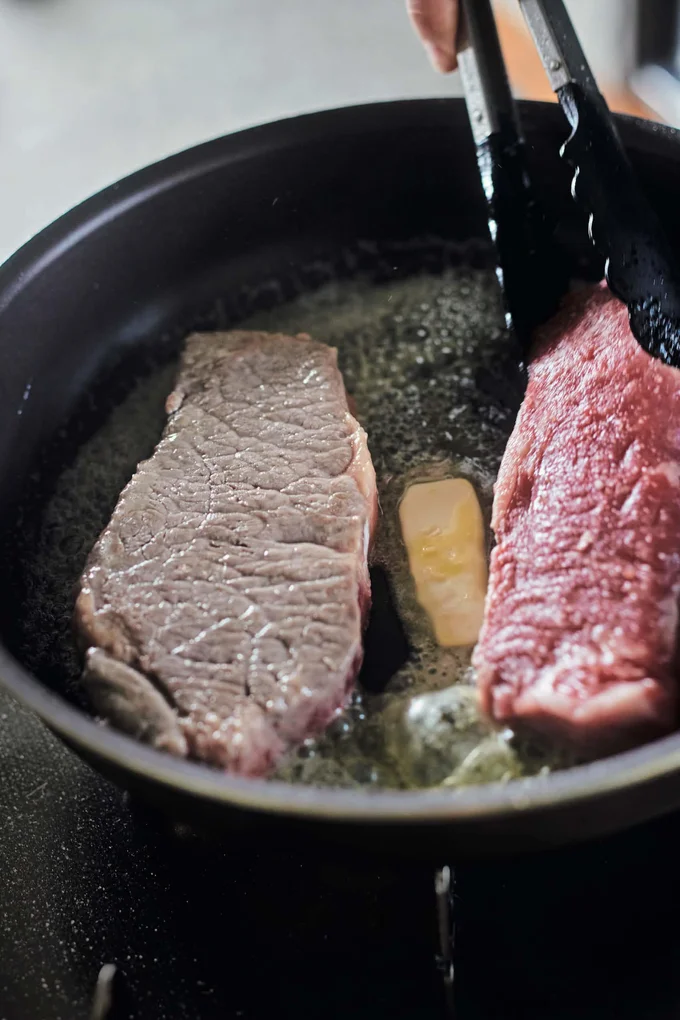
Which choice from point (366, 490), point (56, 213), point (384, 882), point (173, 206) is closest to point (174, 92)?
point (56, 213)

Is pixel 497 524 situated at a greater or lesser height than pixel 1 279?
lesser

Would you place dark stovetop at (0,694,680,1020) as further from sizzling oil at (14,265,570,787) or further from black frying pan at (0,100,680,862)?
black frying pan at (0,100,680,862)

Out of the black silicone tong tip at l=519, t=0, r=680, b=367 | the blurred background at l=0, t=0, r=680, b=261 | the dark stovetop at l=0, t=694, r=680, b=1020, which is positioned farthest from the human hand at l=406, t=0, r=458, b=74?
the dark stovetop at l=0, t=694, r=680, b=1020

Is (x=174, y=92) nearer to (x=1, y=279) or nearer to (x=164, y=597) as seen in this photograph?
(x=1, y=279)

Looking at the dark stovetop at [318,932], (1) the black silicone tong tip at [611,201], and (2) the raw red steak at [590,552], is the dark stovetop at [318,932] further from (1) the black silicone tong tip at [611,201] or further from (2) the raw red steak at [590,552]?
(1) the black silicone tong tip at [611,201]

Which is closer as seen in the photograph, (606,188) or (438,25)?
(606,188)

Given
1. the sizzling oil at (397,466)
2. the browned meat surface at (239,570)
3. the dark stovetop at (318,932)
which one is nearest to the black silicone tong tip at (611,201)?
the sizzling oil at (397,466)

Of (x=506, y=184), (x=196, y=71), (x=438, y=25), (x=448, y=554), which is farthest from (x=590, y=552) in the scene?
(x=196, y=71)

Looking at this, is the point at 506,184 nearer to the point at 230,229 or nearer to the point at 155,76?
the point at 230,229
